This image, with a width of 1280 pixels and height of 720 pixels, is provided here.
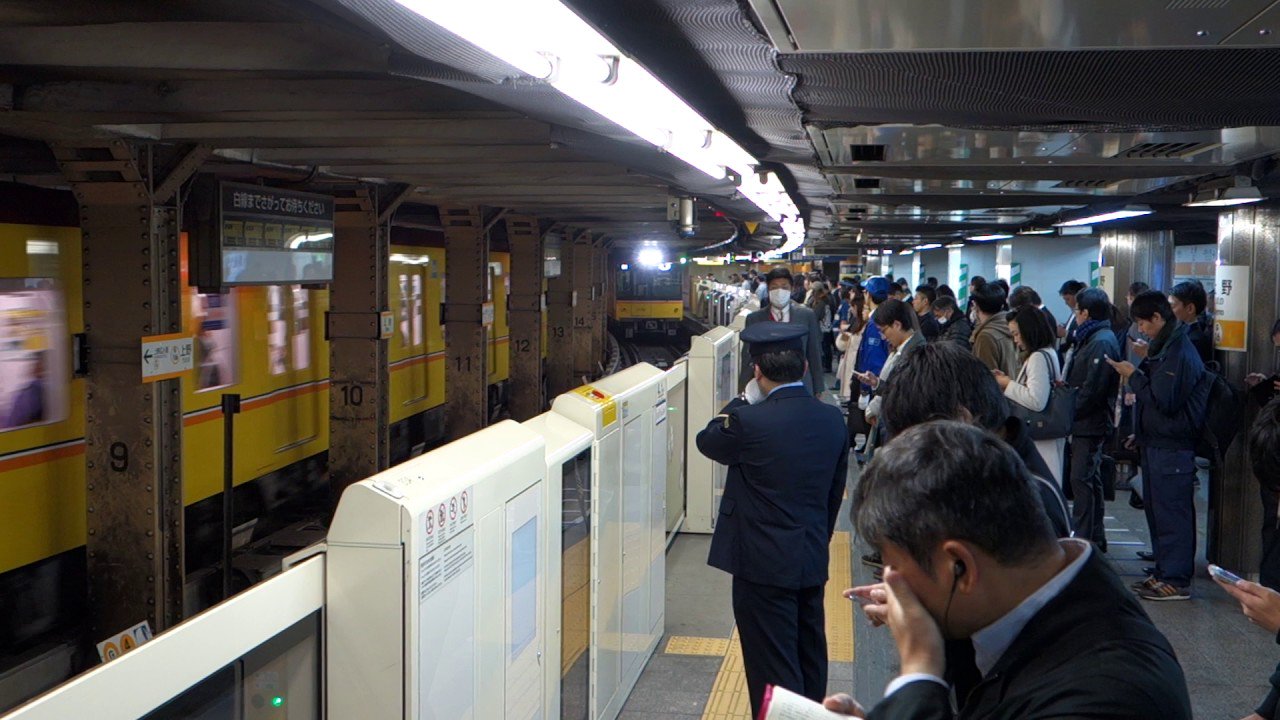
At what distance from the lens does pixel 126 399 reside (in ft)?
23.2

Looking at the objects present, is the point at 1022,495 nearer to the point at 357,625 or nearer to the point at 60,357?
the point at 357,625

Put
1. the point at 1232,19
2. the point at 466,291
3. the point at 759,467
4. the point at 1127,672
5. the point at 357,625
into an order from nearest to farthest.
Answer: the point at 1127,672 < the point at 1232,19 < the point at 357,625 < the point at 759,467 < the point at 466,291

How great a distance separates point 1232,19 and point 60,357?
680 cm

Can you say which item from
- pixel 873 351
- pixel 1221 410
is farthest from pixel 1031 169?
pixel 873 351

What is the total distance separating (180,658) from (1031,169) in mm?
5199

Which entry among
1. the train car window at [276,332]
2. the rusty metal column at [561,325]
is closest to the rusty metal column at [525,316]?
the rusty metal column at [561,325]

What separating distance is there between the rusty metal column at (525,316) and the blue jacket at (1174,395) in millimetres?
11998

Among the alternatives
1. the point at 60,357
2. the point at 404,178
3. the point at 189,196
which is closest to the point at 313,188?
the point at 404,178

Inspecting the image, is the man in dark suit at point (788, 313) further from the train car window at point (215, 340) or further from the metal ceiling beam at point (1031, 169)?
the train car window at point (215, 340)

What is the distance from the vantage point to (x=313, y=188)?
34.8 feet

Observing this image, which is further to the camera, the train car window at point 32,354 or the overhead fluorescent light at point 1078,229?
the overhead fluorescent light at point 1078,229

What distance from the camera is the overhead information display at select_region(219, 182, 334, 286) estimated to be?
24.8 feet

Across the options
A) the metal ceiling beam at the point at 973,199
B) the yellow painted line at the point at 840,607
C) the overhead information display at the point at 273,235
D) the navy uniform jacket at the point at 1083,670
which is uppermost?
the metal ceiling beam at the point at 973,199

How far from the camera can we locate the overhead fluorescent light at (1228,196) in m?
6.28
